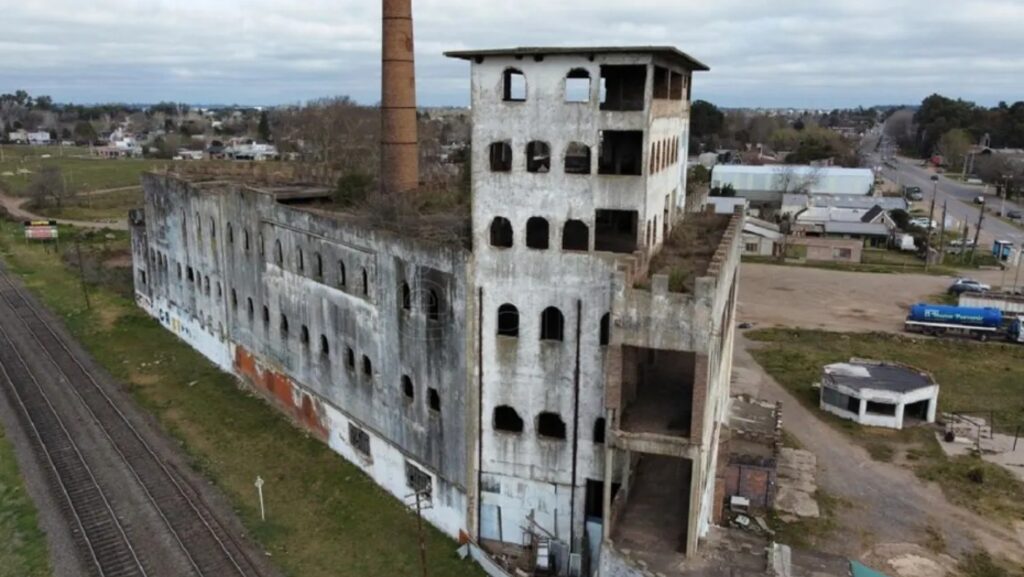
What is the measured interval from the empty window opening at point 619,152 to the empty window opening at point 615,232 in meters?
2.29

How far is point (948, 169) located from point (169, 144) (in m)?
182

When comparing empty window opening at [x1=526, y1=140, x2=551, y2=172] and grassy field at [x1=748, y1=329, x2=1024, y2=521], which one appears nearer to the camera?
empty window opening at [x1=526, y1=140, x2=551, y2=172]

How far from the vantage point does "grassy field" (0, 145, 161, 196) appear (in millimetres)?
130375

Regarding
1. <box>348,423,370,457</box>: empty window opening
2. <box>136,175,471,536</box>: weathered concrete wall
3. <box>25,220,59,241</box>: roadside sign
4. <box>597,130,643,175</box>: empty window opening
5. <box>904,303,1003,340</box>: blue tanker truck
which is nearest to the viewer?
<box>136,175,471,536</box>: weathered concrete wall

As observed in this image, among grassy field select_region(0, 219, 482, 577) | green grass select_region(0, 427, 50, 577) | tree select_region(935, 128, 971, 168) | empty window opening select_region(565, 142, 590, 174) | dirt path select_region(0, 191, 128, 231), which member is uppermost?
tree select_region(935, 128, 971, 168)

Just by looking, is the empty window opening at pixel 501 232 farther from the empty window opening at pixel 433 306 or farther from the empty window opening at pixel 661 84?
the empty window opening at pixel 661 84

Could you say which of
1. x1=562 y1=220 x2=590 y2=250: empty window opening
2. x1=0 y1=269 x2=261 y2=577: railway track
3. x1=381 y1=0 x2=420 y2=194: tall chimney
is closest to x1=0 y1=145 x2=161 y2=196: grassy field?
x1=0 y1=269 x2=261 y2=577: railway track

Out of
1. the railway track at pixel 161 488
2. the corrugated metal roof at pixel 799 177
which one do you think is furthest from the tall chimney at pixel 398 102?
the corrugated metal roof at pixel 799 177

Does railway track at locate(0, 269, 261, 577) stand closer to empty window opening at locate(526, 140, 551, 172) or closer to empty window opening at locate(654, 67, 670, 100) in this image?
empty window opening at locate(526, 140, 551, 172)

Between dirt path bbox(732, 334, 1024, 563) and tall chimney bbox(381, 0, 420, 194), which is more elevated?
tall chimney bbox(381, 0, 420, 194)

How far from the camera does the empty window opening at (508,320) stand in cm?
2588

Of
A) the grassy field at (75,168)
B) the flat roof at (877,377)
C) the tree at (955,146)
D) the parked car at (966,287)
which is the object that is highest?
the tree at (955,146)

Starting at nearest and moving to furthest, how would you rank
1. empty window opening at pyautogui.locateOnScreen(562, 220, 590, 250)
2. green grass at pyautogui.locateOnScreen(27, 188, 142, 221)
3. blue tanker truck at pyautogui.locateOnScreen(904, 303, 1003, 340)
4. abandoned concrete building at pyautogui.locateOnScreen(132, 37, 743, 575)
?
abandoned concrete building at pyautogui.locateOnScreen(132, 37, 743, 575) < empty window opening at pyautogui.locateOnScreen(562, 220, 590, 250) < blue tanker truck at pyautogui.locateOnScreen(904, 303, 1003, 340) < green grass at pyautogui.locateOnScreen(27, 188, 142, 221)

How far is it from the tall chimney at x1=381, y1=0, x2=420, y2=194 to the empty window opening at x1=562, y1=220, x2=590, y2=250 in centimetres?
1464
